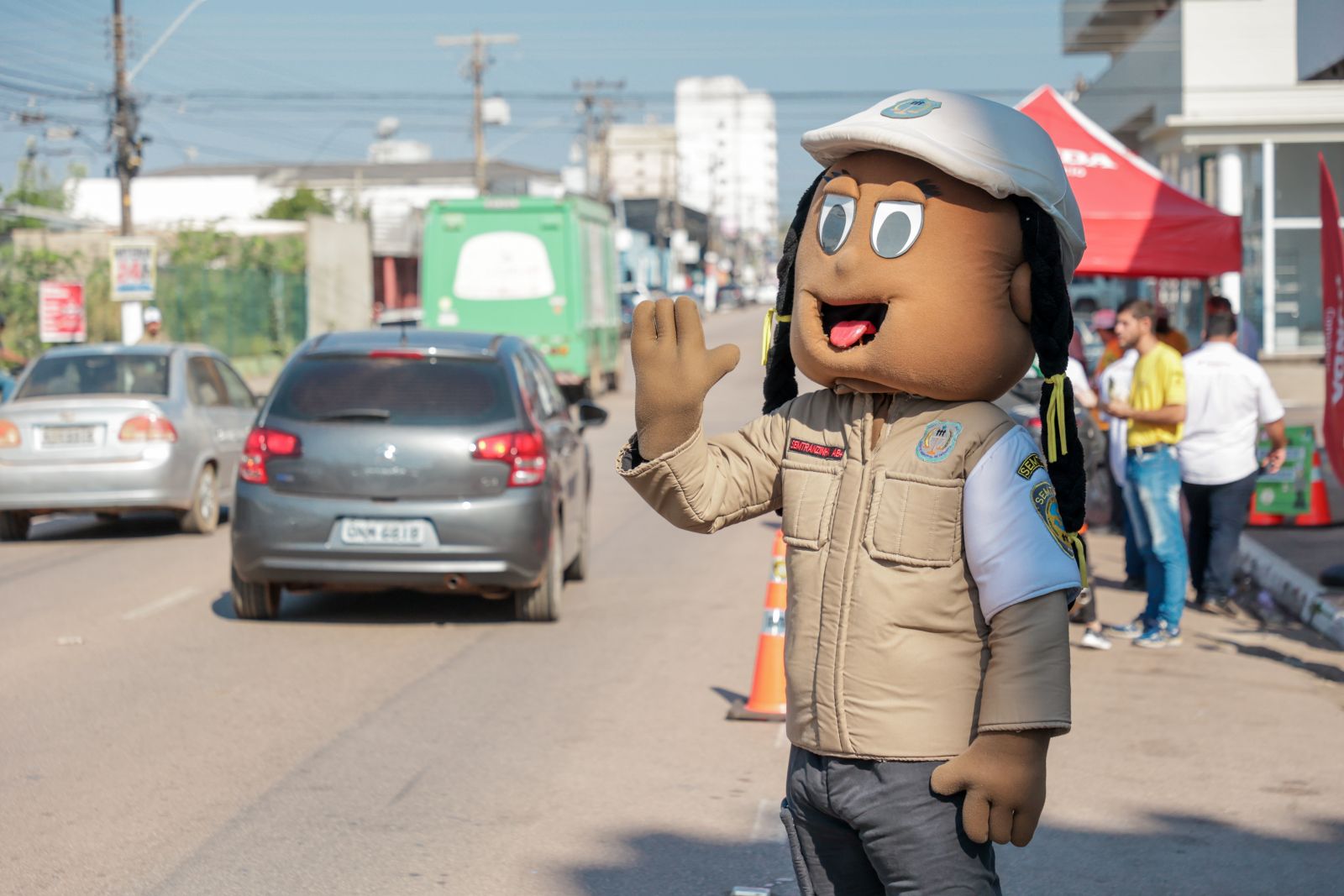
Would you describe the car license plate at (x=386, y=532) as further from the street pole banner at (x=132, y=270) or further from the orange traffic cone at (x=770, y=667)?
the street pole banner at (x=132, y=270)

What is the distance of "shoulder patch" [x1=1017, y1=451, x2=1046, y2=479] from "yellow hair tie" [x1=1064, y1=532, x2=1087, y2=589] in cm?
14

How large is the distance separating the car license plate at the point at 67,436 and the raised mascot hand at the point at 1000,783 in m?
11.2

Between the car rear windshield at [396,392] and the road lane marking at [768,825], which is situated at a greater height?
the car rear windshield at [396,392]

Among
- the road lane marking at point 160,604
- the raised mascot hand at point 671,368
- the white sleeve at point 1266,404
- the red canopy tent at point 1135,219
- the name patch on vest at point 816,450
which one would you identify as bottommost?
the road lane marking at point 160,604

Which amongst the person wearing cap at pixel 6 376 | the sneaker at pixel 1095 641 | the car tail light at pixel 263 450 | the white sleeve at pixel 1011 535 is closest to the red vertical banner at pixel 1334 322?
the sneaker at pixel 1095 641

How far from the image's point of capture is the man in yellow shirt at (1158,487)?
888 centimetres

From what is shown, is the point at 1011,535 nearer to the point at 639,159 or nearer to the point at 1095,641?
the point at 1095,641

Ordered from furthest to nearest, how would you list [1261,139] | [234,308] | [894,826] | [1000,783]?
1. [234,308]
2. [1261,139]
3. [894,826]
4. [1000,783]

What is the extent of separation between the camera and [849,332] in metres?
3.18

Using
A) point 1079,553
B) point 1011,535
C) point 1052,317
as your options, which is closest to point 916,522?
point 1011,535

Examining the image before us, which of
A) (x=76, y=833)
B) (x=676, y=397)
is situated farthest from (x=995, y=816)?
(x=76, y=833)

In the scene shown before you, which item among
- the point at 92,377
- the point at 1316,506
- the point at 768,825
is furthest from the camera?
the point at 92,377

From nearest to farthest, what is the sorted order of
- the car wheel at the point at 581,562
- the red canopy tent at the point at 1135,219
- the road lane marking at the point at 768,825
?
the road lane marking at the point at 768,825 < the car wheel at the point at 581,562 < the red canopy tent at the point at 1135,219

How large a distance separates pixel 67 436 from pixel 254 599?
428 centimetres
